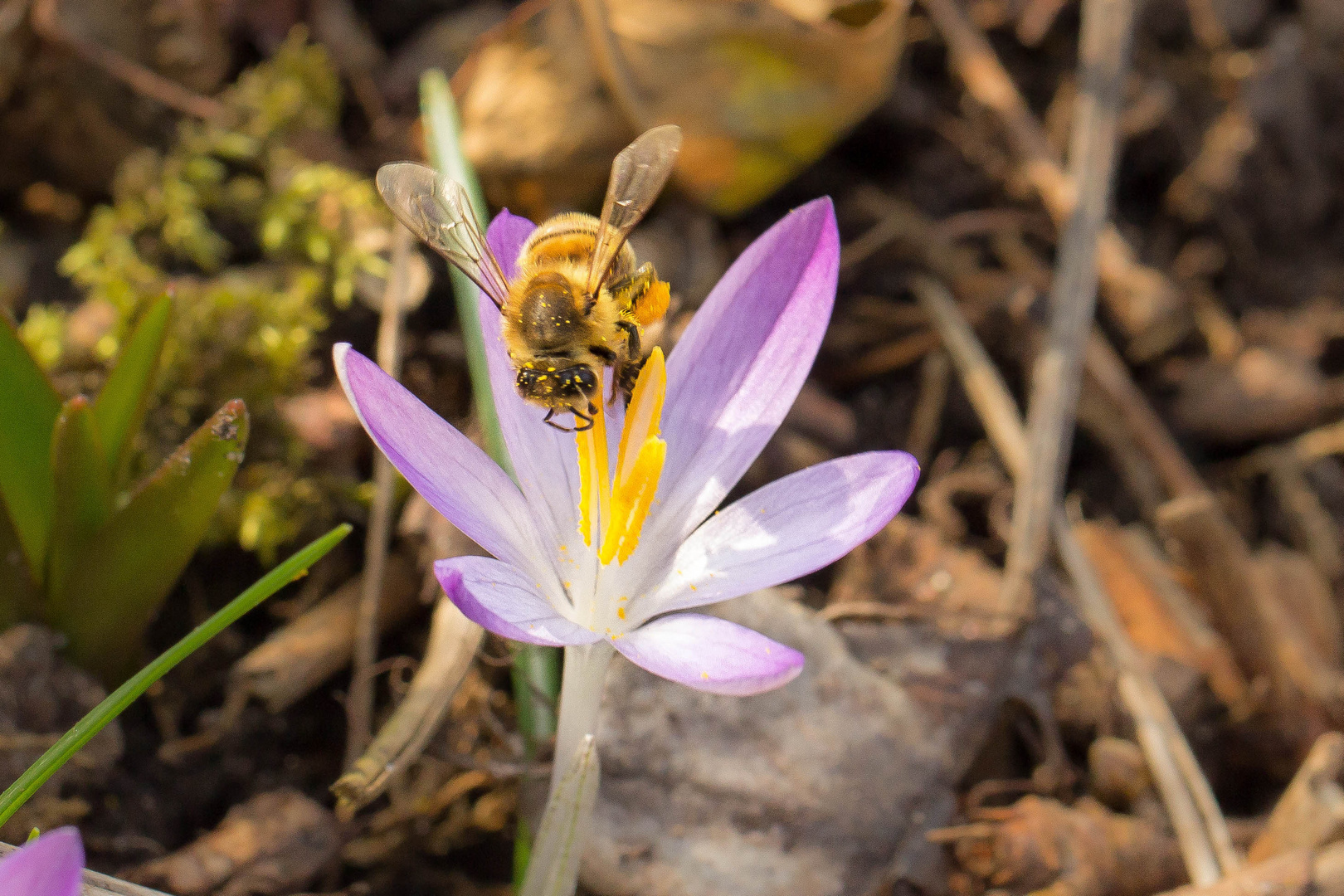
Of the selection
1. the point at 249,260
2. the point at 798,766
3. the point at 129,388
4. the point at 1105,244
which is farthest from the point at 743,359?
the point at 1105,244

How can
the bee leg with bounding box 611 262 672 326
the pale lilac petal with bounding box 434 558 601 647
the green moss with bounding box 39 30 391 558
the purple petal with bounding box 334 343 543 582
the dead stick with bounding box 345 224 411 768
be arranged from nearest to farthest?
the pale lilac petal with bounding box 434 558 601 647, the purple petal with bounding box 334 343 543 582, the bee leg with bounding box 611 262 672 326, the dead stick with bounding box 345 224 411 768, the green moss with bounding box 39 30 391 558

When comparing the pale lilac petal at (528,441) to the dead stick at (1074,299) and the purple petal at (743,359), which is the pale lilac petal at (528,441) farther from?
Result: the dead stick at (1074,299)

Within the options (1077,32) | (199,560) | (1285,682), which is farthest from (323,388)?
(1077,32)

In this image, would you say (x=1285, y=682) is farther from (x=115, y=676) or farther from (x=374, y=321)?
(x=115, y=676)

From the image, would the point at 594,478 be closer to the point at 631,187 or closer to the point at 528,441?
the point at 528,441

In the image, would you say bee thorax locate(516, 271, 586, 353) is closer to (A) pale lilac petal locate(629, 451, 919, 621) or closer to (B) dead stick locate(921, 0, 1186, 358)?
→ (A) pale lilac petal locate(629, 451, 919, 621)

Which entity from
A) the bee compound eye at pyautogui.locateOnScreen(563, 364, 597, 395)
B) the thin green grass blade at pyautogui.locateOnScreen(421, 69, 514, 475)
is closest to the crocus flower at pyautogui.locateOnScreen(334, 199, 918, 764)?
the bee compound eye at pyautogui.locateOnScreen(563, 364, 597, 395)
